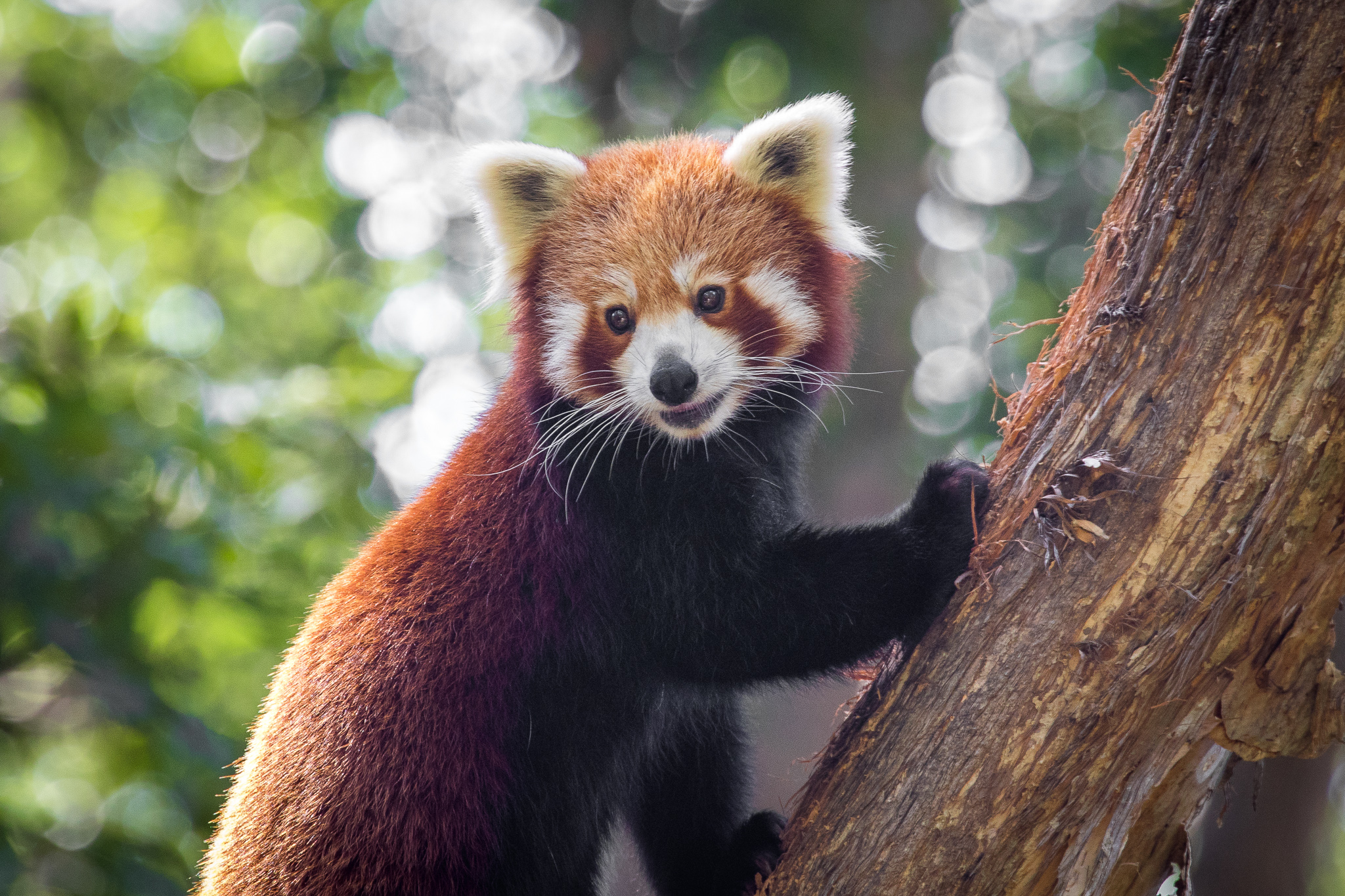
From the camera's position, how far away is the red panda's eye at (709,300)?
102 inches

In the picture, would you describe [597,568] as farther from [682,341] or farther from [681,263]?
[681,263]

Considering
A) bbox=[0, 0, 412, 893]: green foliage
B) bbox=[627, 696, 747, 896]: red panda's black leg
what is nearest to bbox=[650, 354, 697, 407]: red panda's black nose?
bbox=[627, 696, 747, 896]: red panda's black leg

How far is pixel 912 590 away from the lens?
212cm

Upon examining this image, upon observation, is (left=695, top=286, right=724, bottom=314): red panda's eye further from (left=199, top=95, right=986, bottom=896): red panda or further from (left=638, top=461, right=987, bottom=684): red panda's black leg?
(left=638, top=461, right=987, bottom=684): red panda's black leg

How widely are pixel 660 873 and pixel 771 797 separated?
2252mm

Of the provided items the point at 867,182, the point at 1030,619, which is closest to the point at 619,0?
the point at 867,182

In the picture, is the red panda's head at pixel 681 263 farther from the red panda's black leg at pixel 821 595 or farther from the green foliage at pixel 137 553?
the green foliage at pixel 137 553

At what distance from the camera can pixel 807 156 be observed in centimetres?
284

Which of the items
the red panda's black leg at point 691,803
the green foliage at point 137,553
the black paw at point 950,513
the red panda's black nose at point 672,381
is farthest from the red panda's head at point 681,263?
the green foliage at point 137,553

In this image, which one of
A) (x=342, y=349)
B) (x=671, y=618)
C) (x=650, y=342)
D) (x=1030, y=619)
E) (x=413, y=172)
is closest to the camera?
(x=1030, y=619)

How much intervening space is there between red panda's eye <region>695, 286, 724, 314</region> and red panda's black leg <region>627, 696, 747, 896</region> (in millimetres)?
1241

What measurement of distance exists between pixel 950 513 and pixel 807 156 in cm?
130

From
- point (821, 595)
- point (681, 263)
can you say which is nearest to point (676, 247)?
point (681, 263)

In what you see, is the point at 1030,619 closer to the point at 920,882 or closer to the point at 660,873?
the point at 920,882
